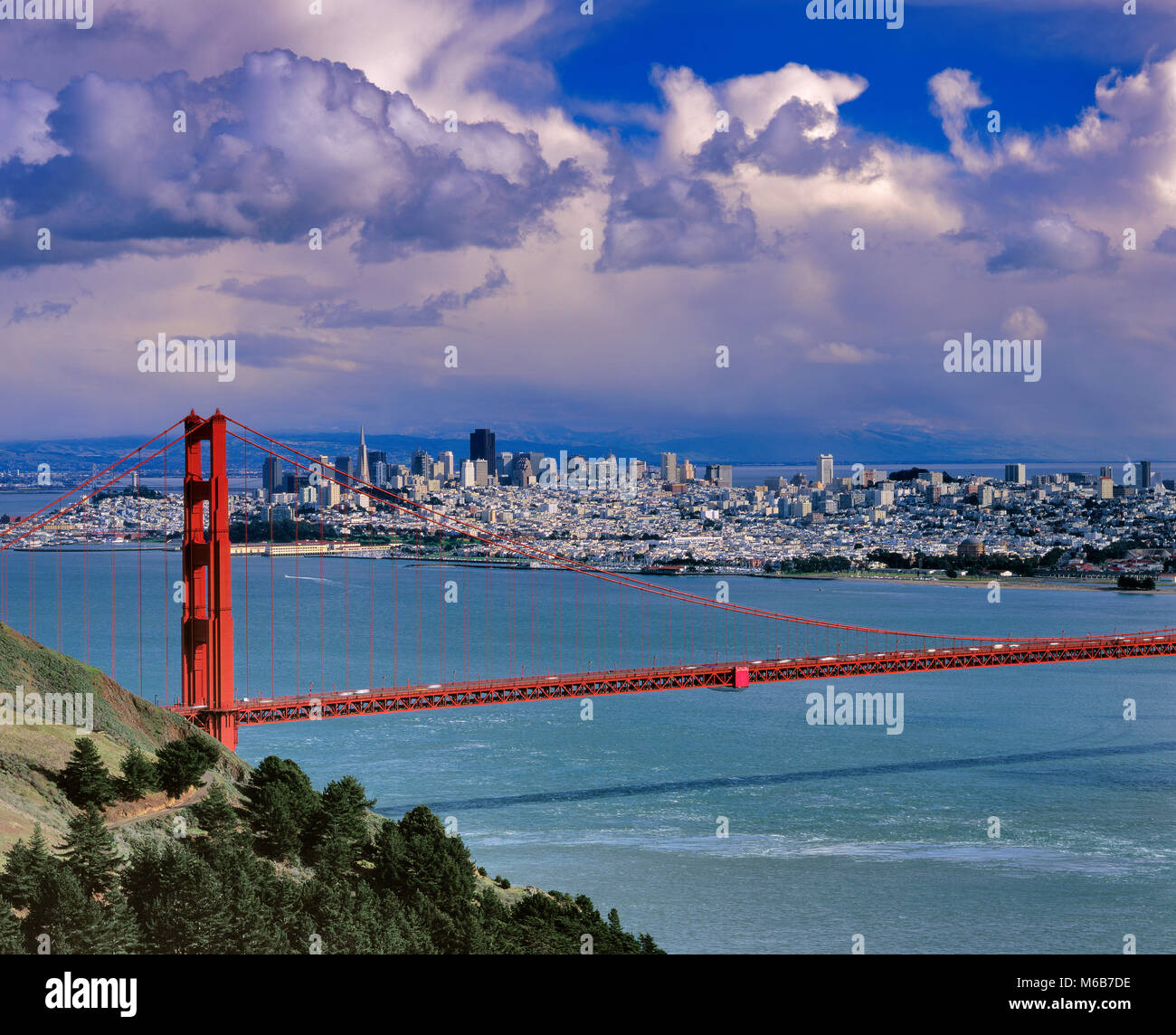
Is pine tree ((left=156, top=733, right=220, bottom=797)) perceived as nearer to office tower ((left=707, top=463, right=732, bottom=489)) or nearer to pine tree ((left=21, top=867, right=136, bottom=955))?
pine tree ((left=21, top=867, right=136, bottom=955))

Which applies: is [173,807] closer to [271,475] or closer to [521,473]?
[271,475]

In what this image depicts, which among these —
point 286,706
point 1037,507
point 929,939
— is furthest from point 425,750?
point 1037,507

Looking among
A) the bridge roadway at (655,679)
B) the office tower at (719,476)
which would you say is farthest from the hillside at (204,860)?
the office tower at (719,476)

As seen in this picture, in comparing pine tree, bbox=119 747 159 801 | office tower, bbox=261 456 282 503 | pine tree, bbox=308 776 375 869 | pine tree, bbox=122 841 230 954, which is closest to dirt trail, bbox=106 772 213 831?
pine tree, bbox=119 747 159 801

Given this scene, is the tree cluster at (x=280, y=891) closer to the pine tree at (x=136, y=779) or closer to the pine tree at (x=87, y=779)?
the pine tree at (x=87, y=779)
